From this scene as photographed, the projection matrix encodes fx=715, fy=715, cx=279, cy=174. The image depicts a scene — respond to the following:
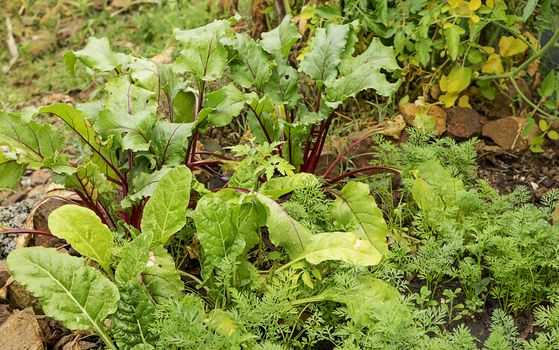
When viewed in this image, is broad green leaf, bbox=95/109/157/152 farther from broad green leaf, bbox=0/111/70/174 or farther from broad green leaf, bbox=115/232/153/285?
broad green leaf, bbox=115/232/153/285

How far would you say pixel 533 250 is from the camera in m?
2.54

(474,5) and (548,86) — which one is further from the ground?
(474,5)

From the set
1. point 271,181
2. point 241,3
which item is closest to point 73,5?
point 241,3

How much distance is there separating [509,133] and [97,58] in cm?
197

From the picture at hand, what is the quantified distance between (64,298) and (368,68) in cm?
153

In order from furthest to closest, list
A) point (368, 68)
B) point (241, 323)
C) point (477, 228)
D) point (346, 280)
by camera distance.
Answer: point (368, 68) < point (477, 228) < point (346, 280) < point (241, 323)

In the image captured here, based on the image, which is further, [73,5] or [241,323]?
[73,5]

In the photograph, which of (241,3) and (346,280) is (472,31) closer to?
(346,280)

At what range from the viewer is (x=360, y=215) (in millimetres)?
2764

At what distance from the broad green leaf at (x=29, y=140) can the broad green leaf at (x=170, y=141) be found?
358 millimetres

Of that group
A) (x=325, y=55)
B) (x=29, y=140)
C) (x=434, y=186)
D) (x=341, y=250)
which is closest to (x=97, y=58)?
(x=29, y=140)

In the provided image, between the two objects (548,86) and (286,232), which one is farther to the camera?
(548,86)

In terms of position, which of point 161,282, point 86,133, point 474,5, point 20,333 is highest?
point 474,5

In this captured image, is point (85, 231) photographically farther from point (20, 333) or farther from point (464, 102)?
point (464, 102)
